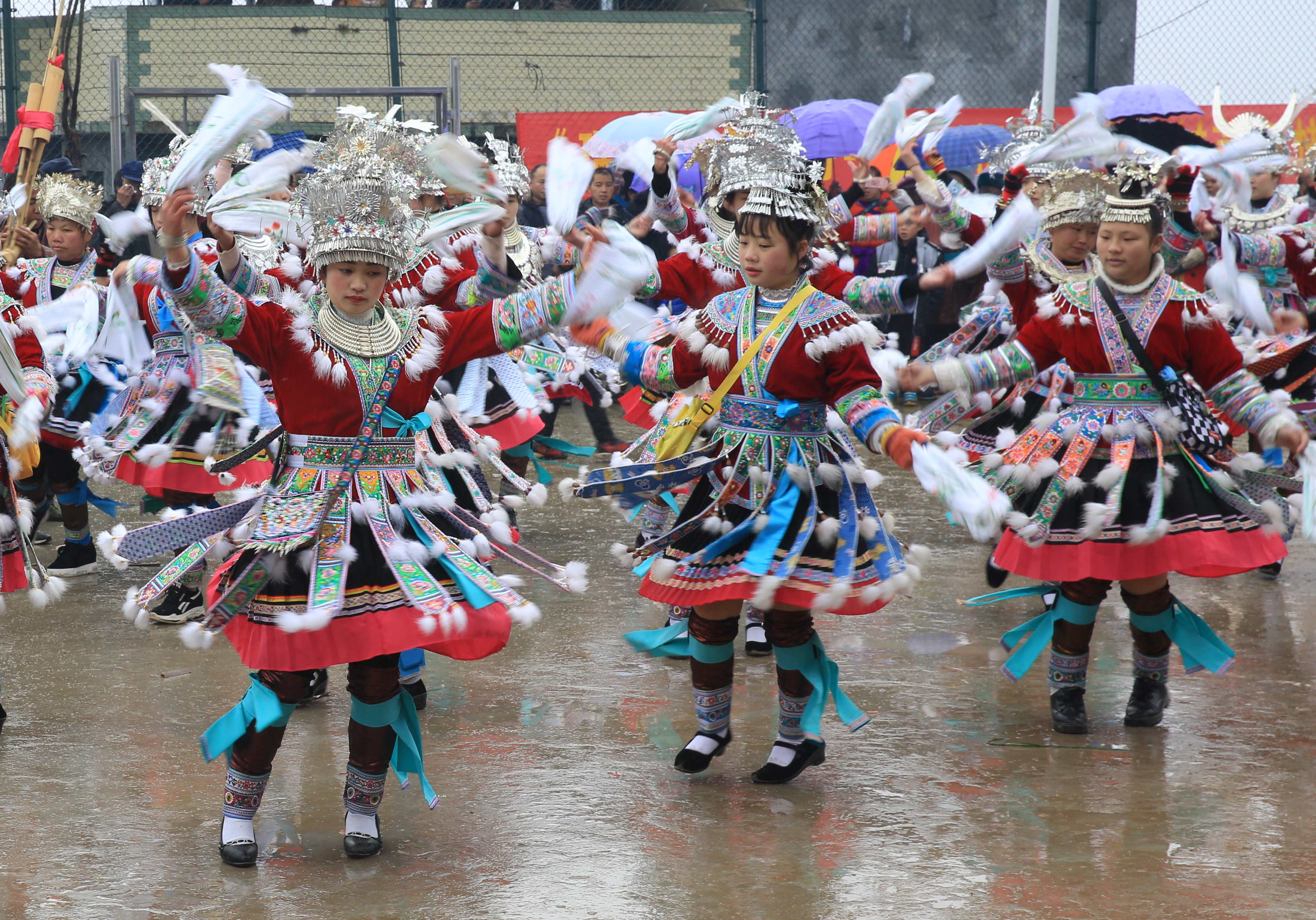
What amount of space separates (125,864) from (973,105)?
43.7 ft

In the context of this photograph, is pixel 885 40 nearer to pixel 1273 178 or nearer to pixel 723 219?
pixel 1273 178

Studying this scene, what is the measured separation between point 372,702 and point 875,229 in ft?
9.94

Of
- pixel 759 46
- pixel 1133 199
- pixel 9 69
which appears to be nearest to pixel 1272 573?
pixel 1133 199

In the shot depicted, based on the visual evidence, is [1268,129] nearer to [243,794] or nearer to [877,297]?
[877,297]

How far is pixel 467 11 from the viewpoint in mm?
14227

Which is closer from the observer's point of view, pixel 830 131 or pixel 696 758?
pixel 696 758

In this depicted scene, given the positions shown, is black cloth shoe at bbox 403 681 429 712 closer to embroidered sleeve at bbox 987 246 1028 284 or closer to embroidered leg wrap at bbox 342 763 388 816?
embroidered leg wrap at bbox 342 763 388 816

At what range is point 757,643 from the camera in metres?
5.91

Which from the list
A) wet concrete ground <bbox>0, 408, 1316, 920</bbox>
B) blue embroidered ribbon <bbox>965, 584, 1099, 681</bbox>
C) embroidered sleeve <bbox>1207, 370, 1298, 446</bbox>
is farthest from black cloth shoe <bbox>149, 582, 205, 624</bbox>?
embroidered sleeve <bbox>1207, 370, 1298, 446</bbox>

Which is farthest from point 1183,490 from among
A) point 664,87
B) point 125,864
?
point 664,87

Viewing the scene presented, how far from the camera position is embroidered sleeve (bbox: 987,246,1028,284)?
5.95m

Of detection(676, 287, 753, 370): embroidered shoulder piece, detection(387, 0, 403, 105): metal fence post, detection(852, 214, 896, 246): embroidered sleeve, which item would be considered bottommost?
detection(676, 287, 753, 370): embroidered shoulder piece

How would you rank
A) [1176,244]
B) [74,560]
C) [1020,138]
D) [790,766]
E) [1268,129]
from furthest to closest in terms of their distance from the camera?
[1268,129], [74,560], [1020,138], [1176,244], [790,766]

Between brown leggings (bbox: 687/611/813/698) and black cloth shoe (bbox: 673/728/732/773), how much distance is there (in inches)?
6.1
